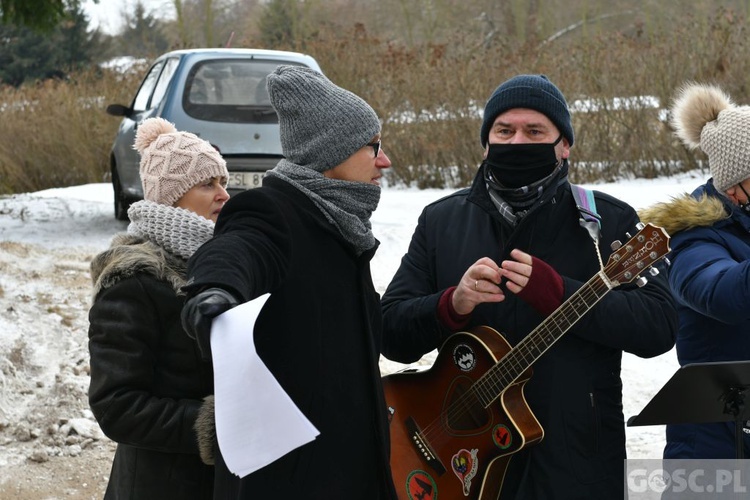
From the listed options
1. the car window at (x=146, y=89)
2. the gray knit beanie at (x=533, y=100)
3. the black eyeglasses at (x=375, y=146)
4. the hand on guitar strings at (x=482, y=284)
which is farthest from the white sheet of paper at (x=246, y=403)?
the car window at (x=146, y=89)

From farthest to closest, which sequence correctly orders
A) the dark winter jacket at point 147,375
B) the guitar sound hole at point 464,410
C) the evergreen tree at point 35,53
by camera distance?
the evergreen tree at point 35,53
the guitar sound hole at point 464,410
the dark winter jacket at point 147,375

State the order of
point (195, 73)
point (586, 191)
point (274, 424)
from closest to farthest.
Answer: point (274, 424) → point (586, 191) → point (195, 73)

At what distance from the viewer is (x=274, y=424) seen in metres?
1.91

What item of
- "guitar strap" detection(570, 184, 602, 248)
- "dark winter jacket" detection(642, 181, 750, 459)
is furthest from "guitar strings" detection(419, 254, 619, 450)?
"dark winter jacket" detection(642, 181, 750, 459)

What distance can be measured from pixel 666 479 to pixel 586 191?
957 mm

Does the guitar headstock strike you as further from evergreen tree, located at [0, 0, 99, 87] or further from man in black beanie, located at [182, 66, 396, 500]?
evergreen tree, located at [0, 0, 99, 87]

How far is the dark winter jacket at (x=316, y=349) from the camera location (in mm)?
2320

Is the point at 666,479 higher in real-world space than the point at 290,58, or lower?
lower

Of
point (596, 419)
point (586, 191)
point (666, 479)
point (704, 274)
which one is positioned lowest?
point (666, 479)

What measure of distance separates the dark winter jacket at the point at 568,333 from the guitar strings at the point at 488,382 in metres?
0.03

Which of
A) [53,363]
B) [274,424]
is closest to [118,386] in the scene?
[274,424]

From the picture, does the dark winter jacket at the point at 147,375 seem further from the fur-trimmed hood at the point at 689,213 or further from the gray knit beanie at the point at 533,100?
the fur-trimmed hood at the point at 689,213

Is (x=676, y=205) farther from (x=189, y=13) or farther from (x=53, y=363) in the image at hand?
(x=189, y=13)

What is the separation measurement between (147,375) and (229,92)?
7734mm
